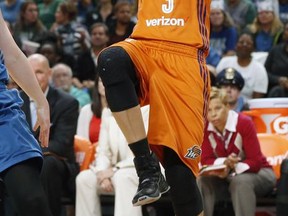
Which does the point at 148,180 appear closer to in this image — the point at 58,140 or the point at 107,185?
the point at 107,185

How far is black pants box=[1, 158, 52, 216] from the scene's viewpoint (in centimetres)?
377

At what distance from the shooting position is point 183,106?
15.2 ft

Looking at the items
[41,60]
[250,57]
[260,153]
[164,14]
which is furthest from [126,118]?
[250,57]

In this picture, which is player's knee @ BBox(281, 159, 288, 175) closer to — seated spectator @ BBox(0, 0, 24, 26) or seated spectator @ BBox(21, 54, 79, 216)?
seated spectator @ BBox(21, 54, 79, 216)

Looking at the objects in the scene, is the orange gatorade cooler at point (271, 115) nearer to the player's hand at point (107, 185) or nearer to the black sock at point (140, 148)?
the player's hand at point (107, 185)

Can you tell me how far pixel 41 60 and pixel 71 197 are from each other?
1.34 meters

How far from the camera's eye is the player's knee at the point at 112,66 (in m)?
4.43

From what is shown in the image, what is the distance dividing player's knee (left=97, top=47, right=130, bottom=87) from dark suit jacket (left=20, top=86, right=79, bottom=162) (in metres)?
2.96

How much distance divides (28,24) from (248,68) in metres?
3.49

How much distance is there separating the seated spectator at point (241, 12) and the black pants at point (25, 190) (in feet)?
26.3

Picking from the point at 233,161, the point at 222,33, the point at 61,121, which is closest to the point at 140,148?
the point at 233,161

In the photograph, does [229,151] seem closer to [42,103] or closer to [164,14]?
[164,14]

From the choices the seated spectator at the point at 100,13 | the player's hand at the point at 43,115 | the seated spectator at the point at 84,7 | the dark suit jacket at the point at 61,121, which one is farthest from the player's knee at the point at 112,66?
the seated spectator at the point at 84,7

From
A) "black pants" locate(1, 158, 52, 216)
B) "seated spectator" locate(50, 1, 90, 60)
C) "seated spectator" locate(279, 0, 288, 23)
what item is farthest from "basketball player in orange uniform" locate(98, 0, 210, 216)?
"seated spectator" locate(279, 0, 288, 23)
